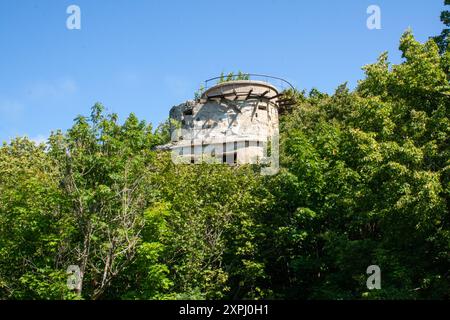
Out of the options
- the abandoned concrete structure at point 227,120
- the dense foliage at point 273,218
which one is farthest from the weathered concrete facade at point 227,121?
the dense foliage at point 273,218

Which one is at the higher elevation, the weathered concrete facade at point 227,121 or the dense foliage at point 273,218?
the weathered concrete facade at point 227,121

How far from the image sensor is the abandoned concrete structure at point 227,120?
38781 mm

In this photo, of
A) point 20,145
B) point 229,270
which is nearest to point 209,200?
point 229,270

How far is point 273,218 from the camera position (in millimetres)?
19875

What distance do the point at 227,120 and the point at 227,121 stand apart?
88 millimetres

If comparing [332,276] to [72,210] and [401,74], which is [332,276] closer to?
[401,74]

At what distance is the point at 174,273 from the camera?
17281 millimetres

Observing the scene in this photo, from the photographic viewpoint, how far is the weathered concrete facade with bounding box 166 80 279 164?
3878 cm

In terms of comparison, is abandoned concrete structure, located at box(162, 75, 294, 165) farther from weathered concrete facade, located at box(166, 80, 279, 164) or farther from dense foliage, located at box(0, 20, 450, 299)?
dense foliage, located at box(0, 20, 450, 299)

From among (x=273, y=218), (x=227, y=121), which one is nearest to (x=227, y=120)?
(x=227, y=121)

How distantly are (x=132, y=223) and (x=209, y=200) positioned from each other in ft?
22.4

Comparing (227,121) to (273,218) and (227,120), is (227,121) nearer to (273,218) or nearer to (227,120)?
(227,120)

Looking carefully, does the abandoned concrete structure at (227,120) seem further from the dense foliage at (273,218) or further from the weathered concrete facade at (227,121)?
the dense foliage at (273,218)

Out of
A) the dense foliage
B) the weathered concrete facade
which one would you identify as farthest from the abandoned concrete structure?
the dense foliage
